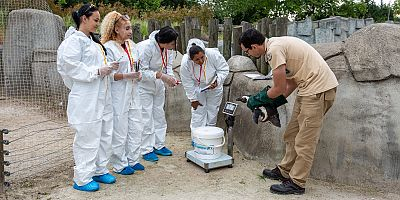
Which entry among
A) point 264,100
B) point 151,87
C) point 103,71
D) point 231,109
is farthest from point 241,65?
point 103,71

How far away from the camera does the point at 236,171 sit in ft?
15.7

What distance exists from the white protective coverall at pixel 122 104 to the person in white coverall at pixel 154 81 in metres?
0.31

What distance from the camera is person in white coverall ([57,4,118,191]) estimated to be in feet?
12.8

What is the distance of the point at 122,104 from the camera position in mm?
4426

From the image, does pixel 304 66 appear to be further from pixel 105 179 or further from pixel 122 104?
pixel 105 179

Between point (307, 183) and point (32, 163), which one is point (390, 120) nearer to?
point (307, 183)

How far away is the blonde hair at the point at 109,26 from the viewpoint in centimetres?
431

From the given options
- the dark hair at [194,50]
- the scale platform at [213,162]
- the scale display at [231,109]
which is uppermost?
the dark hair at [194,50]

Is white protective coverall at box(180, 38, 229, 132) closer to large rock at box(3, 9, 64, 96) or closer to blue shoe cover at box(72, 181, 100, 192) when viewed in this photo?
blue shoe cover at box(72, 181, 100, 192)

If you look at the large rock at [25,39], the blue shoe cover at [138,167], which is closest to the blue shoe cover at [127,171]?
the blue shoe cover at [138,167]

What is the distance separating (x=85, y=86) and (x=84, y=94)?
7 cm

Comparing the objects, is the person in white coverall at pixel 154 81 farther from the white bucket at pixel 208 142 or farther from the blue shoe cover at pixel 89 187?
the blue shoe cover at pixel 89 187

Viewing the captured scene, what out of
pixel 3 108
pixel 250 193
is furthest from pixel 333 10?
pixel 250 193

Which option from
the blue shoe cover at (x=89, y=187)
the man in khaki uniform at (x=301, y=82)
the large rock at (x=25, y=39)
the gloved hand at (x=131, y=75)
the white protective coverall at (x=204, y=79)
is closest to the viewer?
the man in khaki uniform at (x=301, y=82)
